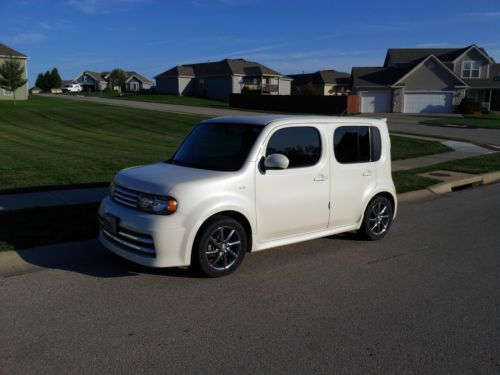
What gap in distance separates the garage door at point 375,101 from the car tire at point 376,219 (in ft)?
152

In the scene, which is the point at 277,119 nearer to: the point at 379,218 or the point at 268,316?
the point at 379,218

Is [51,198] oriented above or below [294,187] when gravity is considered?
below

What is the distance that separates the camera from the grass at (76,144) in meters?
10.4

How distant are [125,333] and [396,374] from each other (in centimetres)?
212

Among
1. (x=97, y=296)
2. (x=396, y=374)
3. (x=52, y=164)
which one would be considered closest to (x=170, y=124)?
(x=52, y=164)

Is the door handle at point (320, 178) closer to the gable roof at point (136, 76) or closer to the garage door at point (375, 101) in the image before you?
the garage door at point (375, 101)

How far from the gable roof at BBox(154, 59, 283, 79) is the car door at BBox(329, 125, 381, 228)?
6370 centimetres

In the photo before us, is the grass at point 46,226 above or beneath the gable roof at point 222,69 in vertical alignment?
beneath

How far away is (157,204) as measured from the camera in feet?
16.6

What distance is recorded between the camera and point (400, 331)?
421 centimetres

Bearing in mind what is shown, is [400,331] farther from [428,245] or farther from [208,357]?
[428,245]

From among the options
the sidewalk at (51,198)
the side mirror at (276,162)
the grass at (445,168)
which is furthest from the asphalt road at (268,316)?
the grass at (445,168)

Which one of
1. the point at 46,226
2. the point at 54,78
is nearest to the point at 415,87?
the point at 46,226

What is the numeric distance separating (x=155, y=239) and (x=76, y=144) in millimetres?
13807
